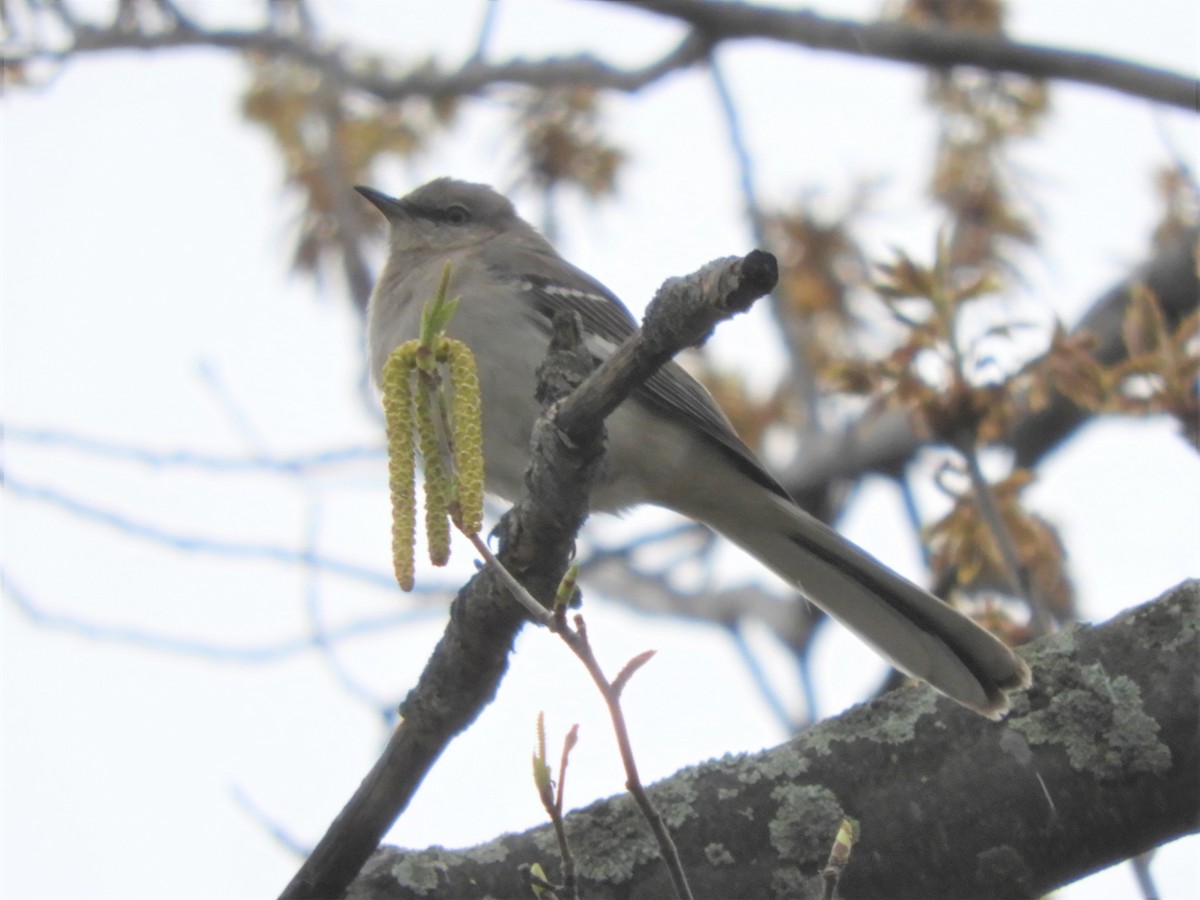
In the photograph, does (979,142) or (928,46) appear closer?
(928,46)

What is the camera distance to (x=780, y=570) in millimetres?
4777

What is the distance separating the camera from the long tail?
3.20m

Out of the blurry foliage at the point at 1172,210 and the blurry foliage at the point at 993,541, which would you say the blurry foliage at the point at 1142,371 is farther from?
the blurry foliage at the point at 1172,210

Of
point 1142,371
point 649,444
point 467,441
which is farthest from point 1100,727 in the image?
point 649,444

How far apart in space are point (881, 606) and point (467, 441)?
2.42m

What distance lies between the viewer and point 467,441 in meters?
2.17

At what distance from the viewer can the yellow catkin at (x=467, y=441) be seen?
2145 millimetres

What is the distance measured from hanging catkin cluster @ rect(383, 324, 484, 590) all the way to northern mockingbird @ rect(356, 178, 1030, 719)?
1.92 m

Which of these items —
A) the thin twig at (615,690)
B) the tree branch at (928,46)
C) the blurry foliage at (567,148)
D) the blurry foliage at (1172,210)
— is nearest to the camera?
the thin twig at (615,690)

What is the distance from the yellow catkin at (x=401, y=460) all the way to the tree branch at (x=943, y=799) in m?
1.09

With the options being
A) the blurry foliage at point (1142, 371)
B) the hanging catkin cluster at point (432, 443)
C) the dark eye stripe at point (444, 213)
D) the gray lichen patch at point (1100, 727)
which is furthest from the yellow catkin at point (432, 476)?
the dark eye stripe at point (444, 213)

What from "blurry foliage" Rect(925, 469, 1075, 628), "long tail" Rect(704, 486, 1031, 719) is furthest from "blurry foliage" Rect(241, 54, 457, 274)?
"blurry foliage" Rect(925, 469, 1075, 628)

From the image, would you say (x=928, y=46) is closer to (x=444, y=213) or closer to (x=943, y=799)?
(x=444, y=213)

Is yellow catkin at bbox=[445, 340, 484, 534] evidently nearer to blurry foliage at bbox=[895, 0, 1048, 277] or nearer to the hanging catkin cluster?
the hanging catkin cluster
